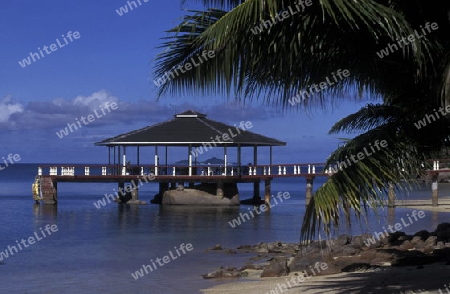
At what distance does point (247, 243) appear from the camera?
2186 cm

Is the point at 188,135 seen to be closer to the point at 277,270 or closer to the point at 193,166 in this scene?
the point at 193,166

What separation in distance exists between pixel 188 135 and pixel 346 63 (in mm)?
29423

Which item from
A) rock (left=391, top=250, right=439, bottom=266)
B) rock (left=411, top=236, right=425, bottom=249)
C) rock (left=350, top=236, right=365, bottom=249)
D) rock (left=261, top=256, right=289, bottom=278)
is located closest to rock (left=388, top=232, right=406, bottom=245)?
rock (left=350, top=236, right=365, bottom=249)

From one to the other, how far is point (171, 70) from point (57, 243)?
17.0 m

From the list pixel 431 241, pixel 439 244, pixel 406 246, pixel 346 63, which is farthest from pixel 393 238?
pixel 346 63

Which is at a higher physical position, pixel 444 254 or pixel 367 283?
pixel 444 254

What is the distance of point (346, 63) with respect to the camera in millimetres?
6809

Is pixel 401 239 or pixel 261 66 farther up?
pixel 261 66

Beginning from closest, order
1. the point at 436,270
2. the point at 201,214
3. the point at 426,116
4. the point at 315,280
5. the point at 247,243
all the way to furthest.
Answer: the point at 426,116 → the point at 436,270 → the point at 315,280 → the point at 247,243 → the point at 201,214

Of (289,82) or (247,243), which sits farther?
(247,243)

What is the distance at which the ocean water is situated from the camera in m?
14.9

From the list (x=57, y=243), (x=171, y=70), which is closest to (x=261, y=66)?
(x=171, y=70)

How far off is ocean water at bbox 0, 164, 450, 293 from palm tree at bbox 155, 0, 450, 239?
7140 mm

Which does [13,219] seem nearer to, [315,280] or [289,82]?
[315,280]
